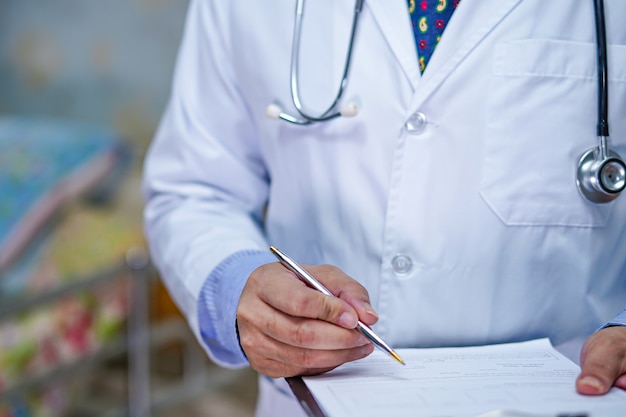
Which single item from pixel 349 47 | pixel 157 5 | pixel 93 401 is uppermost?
→ pixel 349 47

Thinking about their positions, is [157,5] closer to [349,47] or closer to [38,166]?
[38,166]

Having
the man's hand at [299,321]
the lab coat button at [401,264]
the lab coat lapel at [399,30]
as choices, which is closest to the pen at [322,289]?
the man's hand at [299,321]

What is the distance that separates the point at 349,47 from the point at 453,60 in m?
0.11

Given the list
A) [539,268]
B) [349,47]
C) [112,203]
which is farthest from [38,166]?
[539,268]

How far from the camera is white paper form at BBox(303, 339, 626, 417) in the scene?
0.59 m

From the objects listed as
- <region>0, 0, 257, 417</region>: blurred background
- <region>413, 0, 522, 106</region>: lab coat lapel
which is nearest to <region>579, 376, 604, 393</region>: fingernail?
<region>413, 0, 522, 106</region>: lab coat lapel

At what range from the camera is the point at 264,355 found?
712 mm

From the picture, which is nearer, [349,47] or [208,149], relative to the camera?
[349,47]

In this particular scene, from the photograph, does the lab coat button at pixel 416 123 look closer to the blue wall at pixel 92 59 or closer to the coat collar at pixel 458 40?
the coat collar at pixel 458 40

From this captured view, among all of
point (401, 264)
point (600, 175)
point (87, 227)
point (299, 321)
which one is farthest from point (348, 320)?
point (87, 227)

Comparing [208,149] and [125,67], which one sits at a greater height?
[208,149]

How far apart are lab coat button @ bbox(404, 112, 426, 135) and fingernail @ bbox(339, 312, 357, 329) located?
0.24 m

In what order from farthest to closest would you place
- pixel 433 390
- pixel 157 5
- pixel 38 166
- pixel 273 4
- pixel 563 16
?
pixel 157 5 < pixel 38 166 < pixel 273 4 < pixel 563 16 < pixel 433 390

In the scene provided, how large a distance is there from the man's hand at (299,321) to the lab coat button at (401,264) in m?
0.12
